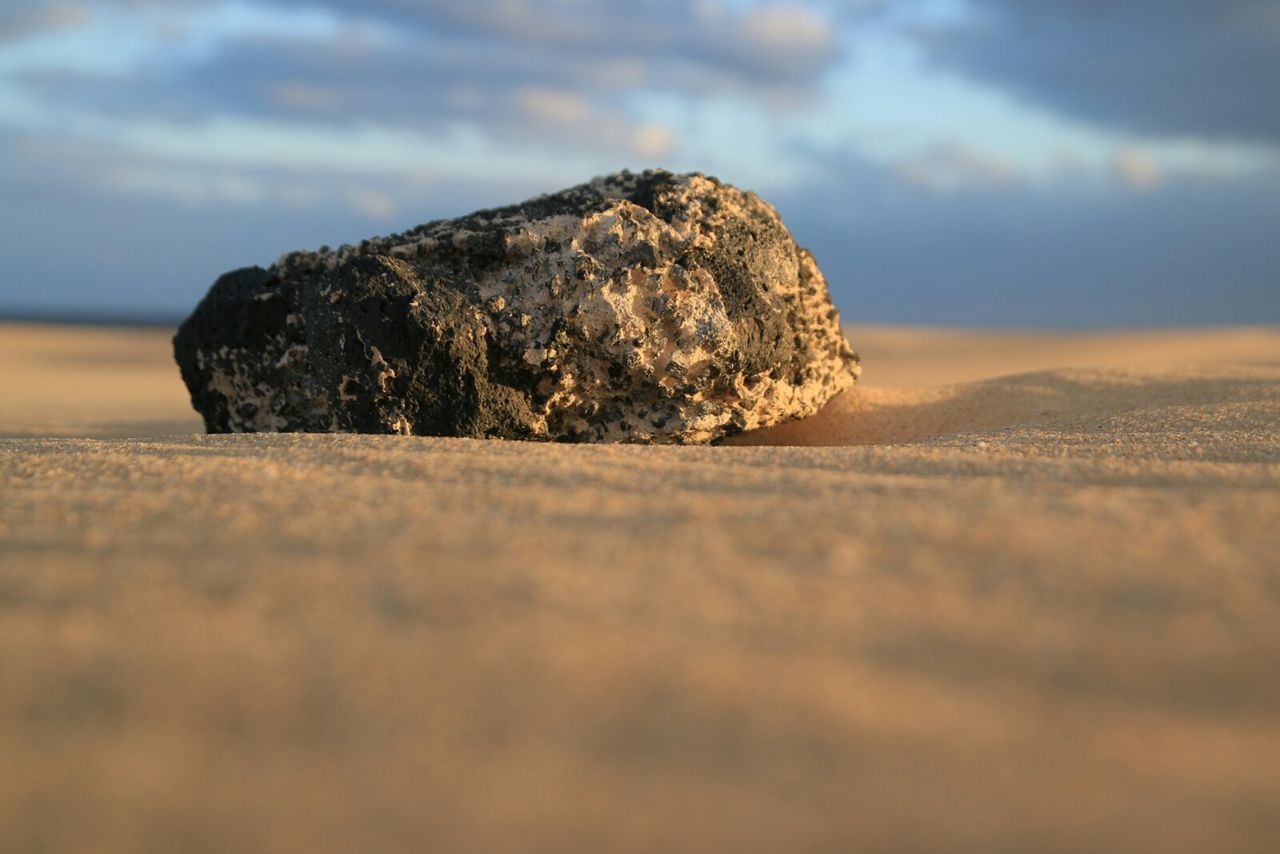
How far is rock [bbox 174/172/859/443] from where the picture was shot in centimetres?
358

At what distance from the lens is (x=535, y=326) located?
11.9 ft

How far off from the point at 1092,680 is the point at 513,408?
8.61 ft

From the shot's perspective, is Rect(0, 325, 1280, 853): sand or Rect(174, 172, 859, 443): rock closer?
Rect(0, 325, 1280, 853): sand

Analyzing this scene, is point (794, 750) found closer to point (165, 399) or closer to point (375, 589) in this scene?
point (375, 589)

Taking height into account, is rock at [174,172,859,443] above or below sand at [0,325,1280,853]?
above

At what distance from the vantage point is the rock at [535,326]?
11.7 ft

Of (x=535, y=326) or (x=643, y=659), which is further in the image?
(x=535, y=326)

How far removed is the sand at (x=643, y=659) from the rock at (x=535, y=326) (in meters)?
1.27

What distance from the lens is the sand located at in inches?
42.9

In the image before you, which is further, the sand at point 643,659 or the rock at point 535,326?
the rock at point 535,326

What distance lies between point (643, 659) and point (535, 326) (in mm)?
2416

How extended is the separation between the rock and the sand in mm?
1273

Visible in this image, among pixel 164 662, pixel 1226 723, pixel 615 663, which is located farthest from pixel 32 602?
pixel 1226 723

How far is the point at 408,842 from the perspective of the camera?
1.06 meters
